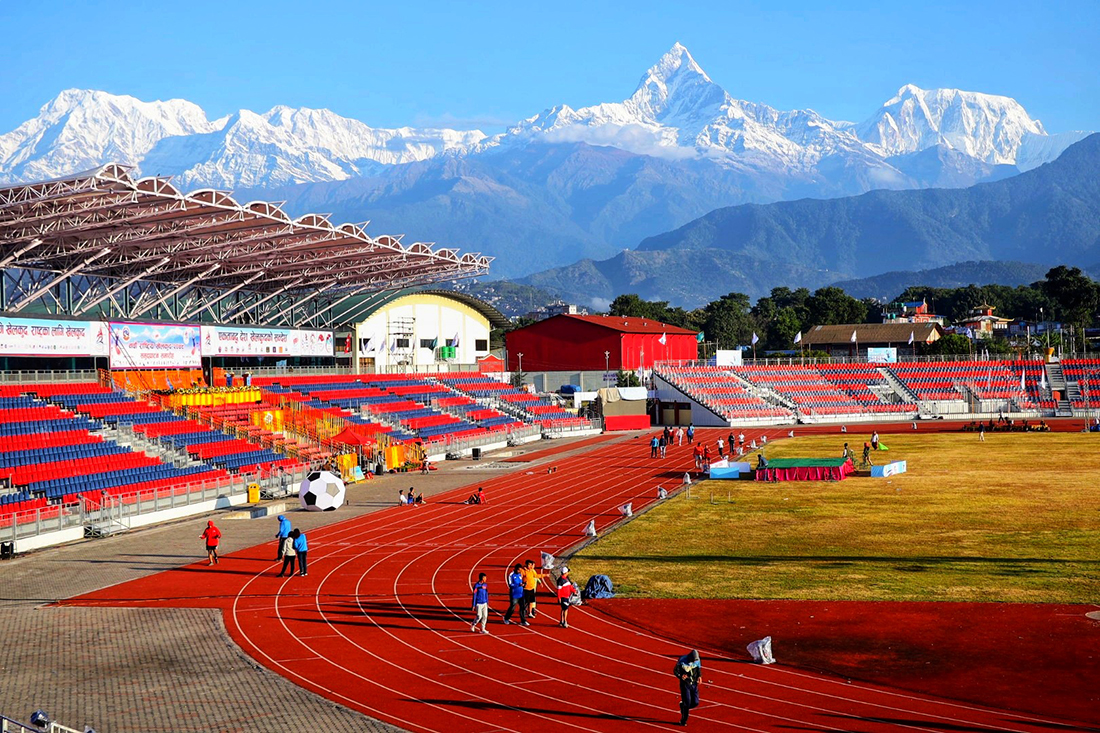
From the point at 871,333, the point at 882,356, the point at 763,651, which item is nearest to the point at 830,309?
the point at 871,333

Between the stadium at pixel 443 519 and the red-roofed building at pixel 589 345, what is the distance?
5690 mm

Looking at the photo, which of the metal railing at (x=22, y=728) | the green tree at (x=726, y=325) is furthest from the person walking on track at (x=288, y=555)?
the green tree at (x=726, y=325)

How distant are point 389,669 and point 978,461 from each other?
1660 inches

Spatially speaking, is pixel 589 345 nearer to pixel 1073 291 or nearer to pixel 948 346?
pixel 948 346

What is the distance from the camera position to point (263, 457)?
46844 mm

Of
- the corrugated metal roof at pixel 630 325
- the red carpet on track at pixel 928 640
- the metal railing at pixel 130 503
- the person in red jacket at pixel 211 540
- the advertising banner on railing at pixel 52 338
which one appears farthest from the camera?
the corrugated metal roof at pixel 630 325

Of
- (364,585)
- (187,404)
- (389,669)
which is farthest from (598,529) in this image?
(187,404)

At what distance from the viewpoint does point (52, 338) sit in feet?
169

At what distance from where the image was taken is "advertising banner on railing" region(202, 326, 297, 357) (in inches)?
2489

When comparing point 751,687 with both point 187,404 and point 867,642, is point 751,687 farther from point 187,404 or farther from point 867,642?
point 187,404

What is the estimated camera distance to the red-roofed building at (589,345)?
313ft

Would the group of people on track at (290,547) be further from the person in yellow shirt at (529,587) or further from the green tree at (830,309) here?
the green tree at (830,309)

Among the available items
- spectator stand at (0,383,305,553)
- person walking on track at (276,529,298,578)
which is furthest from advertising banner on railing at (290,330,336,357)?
person walking on track at (276,529,298,578)

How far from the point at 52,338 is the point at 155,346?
712 centimetres
